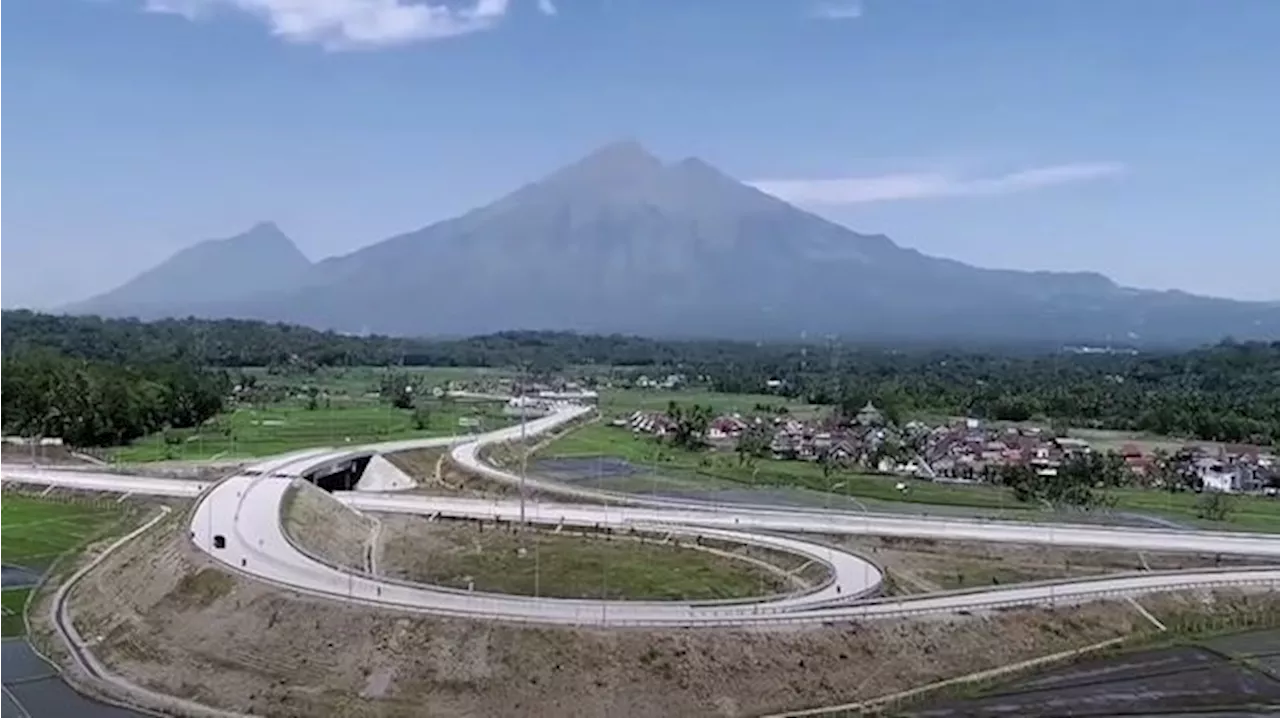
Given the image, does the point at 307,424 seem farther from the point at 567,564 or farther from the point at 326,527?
the point at 567,564

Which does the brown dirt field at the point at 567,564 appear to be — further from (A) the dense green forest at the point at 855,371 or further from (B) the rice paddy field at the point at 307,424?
(A) the dense green forest at the point at 855,371

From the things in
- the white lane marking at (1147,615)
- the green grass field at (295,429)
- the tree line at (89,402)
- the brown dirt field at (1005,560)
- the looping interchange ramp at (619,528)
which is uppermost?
the tree line at (89,402)

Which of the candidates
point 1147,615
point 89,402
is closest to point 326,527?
point 1147,615

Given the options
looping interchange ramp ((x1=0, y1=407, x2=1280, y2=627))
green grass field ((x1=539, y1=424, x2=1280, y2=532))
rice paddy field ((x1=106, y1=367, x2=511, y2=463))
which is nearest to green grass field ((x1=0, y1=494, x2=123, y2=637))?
looping interchange ramp ((x1=0, y1=407, x2=1280, y2=627))

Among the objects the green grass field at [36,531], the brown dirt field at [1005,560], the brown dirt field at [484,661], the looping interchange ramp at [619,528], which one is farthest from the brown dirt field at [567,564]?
the green grass field at [36,531]

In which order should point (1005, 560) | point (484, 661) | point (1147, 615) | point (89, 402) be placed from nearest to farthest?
point (484, 661) < point (1147, 615) < point (1005, 560) < point (89, 402)
